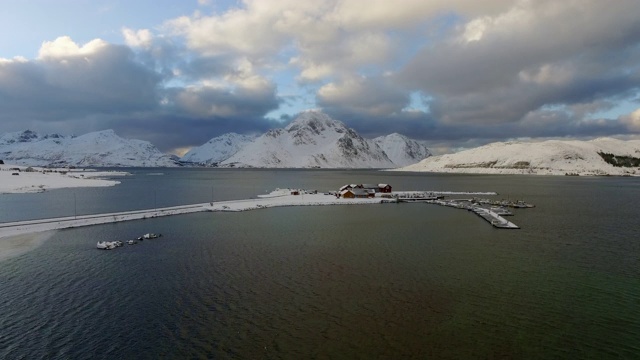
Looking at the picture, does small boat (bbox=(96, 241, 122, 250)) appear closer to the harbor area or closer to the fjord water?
the fjord water

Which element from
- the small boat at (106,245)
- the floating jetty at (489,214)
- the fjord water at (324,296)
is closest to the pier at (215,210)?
the floating jetty at (489,214)

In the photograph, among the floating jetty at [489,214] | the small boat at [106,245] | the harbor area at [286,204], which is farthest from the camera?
the floating jetty at [489,214]

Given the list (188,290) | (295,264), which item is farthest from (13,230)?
(295,264)

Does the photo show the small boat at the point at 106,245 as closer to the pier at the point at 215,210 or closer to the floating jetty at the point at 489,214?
the pier at the point at 215,210

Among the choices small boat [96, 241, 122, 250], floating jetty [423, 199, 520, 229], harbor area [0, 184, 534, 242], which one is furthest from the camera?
floating jetty [423, 199, 520, 229]

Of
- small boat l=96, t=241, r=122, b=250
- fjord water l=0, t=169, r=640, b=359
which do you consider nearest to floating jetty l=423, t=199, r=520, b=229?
fjord water l=0, t=169, r=640, b=359

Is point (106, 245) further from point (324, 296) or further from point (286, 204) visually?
point (286, 204)

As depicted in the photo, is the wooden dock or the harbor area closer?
the harbor area

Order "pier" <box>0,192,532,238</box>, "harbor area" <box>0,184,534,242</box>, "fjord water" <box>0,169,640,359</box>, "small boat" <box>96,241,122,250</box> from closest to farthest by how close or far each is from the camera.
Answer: "fjord water" <box>0,169,640,359</box>, "small boat" <box>96,241,122,250</box>, "pier" <box>0,192,532,238</box>, "harbor area" <box>0,184,534,242</box>
